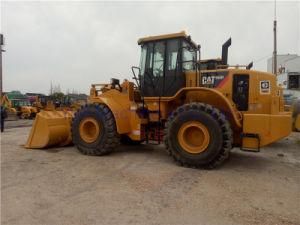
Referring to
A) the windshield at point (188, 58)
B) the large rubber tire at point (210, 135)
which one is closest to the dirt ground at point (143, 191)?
the large rubber tire at point (210, 135)

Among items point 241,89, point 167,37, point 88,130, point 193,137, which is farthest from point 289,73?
point 88,130

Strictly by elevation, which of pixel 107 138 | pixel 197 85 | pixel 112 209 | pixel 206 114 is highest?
pixel 197 85

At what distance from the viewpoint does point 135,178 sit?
17.2 ft

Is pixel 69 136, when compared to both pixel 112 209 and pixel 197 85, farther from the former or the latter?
pixel 112 209

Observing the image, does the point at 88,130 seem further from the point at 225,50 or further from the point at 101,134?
the point at 225,50

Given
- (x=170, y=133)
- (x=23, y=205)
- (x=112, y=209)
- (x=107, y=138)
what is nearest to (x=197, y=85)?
(x=170, y=133)

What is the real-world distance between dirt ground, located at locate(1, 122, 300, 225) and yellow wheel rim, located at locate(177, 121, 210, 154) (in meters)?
0.45

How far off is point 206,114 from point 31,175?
11.4 ft

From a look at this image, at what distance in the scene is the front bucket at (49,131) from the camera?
307 inches

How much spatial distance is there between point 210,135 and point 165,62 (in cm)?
217

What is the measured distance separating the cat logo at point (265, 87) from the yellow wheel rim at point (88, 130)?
3964 millimetres

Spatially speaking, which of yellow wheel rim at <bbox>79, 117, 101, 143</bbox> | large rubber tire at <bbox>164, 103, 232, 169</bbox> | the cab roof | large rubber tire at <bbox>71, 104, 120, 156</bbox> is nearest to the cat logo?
large rubber tire at <bbox>164, 103, 232, 169</bbox>

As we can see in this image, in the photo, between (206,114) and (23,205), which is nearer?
(23,205)

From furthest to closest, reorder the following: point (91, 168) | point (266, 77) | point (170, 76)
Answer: point (170, 76) → point (266, 77) → point (91, 168)
